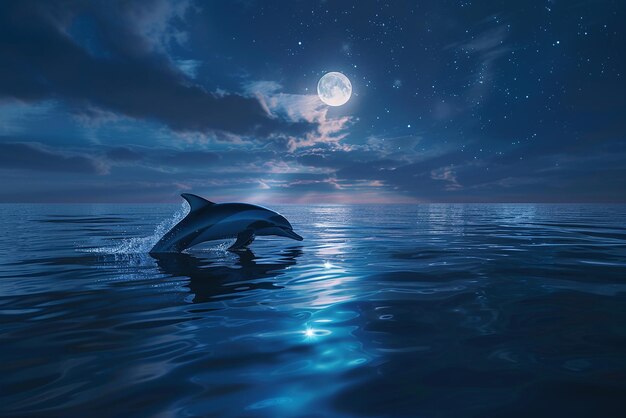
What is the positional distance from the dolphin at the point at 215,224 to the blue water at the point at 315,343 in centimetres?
266

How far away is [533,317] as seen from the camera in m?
4.29

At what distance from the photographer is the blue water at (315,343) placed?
2.43 metres

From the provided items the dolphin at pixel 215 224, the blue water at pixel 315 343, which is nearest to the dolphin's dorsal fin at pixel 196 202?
the dolphin at pixel 215 224

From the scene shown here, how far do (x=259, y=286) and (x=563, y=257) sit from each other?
8.13 metres

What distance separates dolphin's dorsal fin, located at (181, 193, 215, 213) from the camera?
979 cm

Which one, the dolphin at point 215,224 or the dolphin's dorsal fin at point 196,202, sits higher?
the dolphin's dorsal fin at point 196,202

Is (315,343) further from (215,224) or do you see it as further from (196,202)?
(196,202)

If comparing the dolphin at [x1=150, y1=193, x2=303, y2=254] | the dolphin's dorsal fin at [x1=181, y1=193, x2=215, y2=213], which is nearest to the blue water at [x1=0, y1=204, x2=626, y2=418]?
the dolphin at [x1=150, y1=193, x2=303, y2=254]

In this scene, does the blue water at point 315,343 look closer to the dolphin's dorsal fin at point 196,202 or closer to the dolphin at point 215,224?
the dolphin at point 215,224

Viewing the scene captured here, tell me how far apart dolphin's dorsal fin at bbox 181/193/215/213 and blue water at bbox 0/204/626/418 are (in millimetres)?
2974

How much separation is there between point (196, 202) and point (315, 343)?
7432 millimetres

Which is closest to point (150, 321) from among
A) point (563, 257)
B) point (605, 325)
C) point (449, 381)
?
point (449, 381)

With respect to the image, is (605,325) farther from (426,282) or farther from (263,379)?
(263,379)

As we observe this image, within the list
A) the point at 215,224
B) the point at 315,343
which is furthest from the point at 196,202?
the point at 315,343
